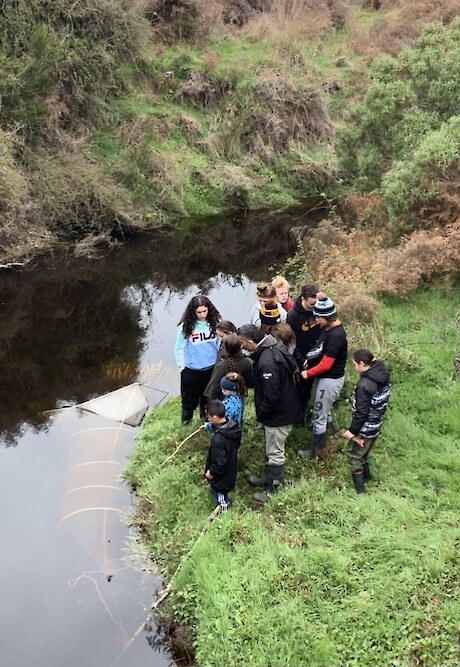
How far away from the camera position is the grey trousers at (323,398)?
642cm

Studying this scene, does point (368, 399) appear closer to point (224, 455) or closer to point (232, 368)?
point (232, 368)

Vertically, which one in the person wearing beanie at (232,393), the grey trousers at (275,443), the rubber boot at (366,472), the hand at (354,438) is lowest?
the rubber boot at (366,472)

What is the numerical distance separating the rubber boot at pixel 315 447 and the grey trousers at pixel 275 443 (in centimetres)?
49

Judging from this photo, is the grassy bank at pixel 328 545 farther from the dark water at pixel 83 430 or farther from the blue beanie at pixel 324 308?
the blue beanie at pixel 324 308

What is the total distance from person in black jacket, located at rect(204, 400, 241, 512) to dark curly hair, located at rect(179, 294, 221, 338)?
4.03 feet

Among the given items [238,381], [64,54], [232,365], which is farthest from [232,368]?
[64,54]

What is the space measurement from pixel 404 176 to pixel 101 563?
A: 8.86m

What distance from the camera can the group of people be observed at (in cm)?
577

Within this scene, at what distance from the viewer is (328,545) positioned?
5.52 meters

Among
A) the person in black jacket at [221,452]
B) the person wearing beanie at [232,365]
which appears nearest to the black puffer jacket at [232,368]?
the person wearing beanie at [232,365]

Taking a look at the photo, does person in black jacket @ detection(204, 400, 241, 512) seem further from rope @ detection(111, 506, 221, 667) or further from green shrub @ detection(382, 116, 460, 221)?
green shrub @ detection(382, 116, 460, 221)

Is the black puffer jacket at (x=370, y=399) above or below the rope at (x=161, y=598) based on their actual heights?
above

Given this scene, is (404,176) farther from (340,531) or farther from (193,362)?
(340,531)

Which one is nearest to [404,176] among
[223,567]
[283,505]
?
[283,505]
